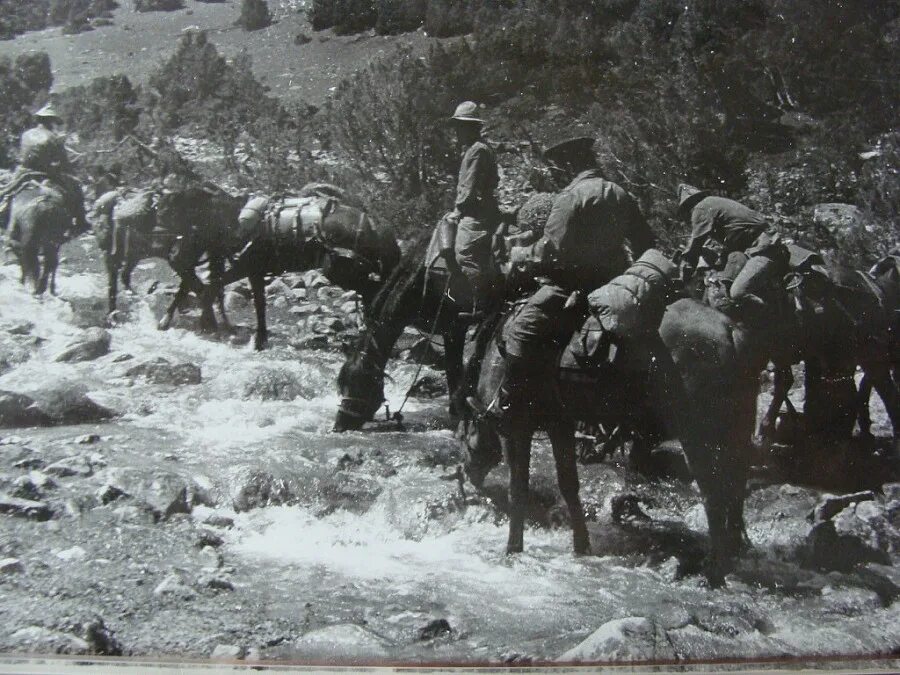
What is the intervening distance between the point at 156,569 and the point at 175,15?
282cm

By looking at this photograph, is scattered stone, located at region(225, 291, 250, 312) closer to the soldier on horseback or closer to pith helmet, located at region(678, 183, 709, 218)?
the soldier on horseback

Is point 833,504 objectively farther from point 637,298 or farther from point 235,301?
point 235,301

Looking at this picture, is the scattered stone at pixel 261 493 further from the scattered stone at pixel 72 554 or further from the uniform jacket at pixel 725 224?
the uniform jacket at pixel 725 224

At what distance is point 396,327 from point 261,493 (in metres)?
1.43

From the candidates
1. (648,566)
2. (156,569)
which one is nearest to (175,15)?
(156,569)

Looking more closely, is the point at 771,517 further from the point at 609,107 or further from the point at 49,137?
the point at 49,137

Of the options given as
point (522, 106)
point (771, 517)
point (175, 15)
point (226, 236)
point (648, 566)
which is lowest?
Answer: point (648, 566)

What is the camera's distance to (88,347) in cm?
400

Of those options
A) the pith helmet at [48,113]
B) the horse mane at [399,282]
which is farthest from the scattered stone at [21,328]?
the horse mane at [399,282]

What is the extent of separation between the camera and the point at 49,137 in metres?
4.14

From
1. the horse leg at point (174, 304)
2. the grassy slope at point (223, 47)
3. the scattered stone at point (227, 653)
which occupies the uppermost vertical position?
the grassy slope at point (223, 47)

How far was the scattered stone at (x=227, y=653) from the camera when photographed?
3207 mm

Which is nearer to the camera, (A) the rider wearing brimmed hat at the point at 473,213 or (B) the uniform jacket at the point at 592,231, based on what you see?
(B) the uniform jacket at the point at 592,231

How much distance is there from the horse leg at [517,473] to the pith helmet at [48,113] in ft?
9.12
